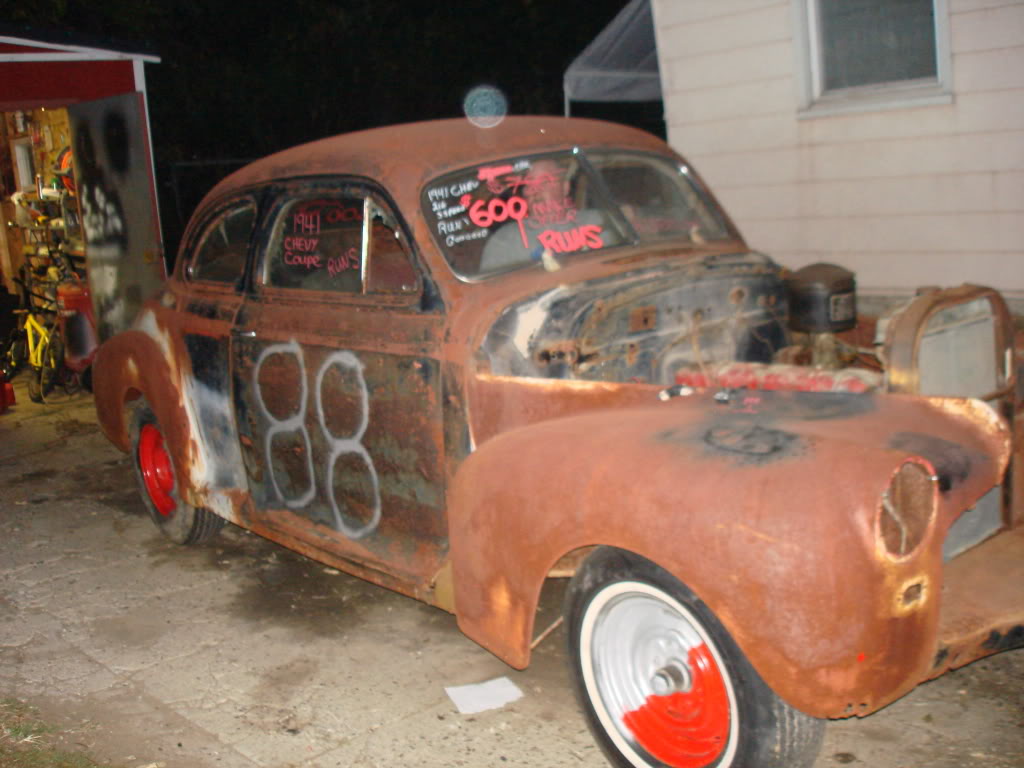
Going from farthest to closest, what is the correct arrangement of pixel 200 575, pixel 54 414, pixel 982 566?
1. pixel 54 414
2. pixel 200 575
3. pixel 982 566

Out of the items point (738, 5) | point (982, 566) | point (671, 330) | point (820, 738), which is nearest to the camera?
point (820, 738)

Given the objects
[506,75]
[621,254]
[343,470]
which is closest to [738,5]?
[621,254]

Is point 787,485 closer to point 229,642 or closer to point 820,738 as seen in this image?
point 820,738

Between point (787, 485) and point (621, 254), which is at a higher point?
point (621, 254)

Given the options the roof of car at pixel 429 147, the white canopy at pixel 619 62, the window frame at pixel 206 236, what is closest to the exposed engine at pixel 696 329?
the roof of car at pixel 429 147

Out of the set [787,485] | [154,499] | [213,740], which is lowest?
[213,740]

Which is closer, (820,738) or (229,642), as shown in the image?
(820,738)

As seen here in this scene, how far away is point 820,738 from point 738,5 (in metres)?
6.24

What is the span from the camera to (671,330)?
3.74 m

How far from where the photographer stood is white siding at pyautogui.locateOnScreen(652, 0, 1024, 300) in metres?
6.47

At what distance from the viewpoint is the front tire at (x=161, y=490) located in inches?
205

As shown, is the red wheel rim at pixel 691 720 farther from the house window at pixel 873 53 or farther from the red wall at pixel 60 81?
the red wall at pixel 60 81

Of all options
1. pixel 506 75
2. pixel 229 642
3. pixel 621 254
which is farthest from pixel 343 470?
pixel 506 75

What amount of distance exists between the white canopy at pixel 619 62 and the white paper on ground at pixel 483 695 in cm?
677
